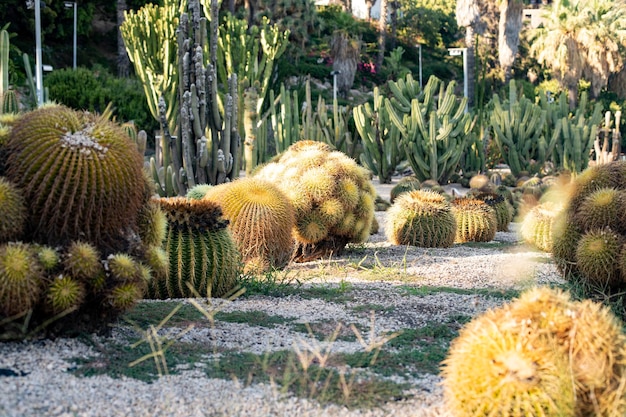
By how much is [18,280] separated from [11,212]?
15.2 inches

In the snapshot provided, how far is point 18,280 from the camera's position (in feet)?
13.6

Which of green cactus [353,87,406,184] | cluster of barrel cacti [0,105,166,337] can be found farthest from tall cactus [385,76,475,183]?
cluster of barrel cacti [0,105,166,337]

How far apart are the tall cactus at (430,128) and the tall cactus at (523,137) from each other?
349 centimetres

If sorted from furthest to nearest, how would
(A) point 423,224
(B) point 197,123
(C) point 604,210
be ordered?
(B) point 197,123
(A) point 423,224
(C) point 604,210

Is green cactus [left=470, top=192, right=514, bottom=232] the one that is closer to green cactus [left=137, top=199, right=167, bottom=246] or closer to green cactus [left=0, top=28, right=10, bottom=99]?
green cactus [left=0, top=28, right=10, bottom=99]

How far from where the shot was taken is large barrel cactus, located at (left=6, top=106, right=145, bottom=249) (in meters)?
4.38

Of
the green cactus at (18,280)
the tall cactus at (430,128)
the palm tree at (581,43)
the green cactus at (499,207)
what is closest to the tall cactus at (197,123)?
the green cactus at (499,207)

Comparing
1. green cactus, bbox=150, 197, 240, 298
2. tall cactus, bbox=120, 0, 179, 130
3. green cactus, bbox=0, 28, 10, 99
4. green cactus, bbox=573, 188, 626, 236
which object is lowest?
green cactus, bbox=150, 197, 240, 298

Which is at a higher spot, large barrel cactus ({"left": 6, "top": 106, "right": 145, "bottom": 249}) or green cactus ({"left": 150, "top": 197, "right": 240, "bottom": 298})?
large barrel cactus ({"left": 6, "top": 106, "right": 145, "bottom": 249})

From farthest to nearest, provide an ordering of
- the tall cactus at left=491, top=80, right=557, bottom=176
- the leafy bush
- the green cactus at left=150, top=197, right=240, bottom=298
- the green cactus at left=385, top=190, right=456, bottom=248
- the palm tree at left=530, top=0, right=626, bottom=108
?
1. the palm tree at left=530, top=0, right=626, bottom=108
2. the leafy bush
3. the tall cactus at left=491, top=80, right=557, bottom=176
4. the green cactus at left=385, top=190, right=456, bottom=248
5. the green cactus at left=150, top=197, right=240, bottom=298

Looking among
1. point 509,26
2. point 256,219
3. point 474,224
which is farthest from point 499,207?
point 509,26

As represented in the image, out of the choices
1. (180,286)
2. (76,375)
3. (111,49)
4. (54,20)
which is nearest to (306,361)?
(76,375)

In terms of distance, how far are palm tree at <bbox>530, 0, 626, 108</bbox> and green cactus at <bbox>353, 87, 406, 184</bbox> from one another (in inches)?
1114

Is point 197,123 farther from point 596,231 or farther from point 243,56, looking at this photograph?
point 243,56
